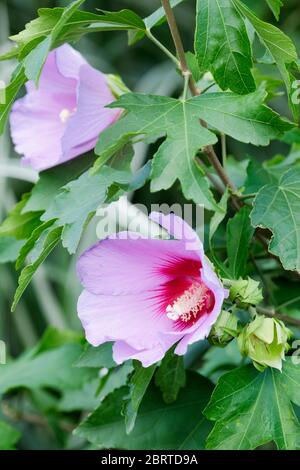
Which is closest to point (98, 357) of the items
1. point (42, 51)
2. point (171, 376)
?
point (171, 376)

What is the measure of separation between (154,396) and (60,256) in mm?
1243

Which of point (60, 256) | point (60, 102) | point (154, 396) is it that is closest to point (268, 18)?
point (60, 256)

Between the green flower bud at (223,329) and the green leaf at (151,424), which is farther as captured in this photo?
the green leaf at (151,424)

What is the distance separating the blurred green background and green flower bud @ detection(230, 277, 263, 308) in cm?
83

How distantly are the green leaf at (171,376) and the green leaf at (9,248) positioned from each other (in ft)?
0.77

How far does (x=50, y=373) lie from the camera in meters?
1.14

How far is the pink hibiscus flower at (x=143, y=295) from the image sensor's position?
2.20 ft

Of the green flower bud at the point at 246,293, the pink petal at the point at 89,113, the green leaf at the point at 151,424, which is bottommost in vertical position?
the green leaf at the point at 151,424

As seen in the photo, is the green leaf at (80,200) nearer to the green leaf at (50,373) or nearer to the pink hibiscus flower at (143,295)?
the pink hibiscus flower at (143,295)

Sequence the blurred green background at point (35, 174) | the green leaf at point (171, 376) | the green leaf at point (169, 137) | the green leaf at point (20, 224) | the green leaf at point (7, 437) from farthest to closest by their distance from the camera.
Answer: the blurred green background at point (35, 174)
the green leaf at point (7, 437)
the green leaf at point (20, 224)
the green leaf at point (171, 376)
the green leaf at point (169, 137)

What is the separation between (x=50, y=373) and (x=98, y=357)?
13.3 inches

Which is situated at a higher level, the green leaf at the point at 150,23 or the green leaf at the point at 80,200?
the green leaf at the point at 150,23

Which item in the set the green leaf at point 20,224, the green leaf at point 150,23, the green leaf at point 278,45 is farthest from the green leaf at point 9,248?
the green leaf at point 278,45

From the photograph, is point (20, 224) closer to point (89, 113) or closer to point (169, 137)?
point (89, 113)
